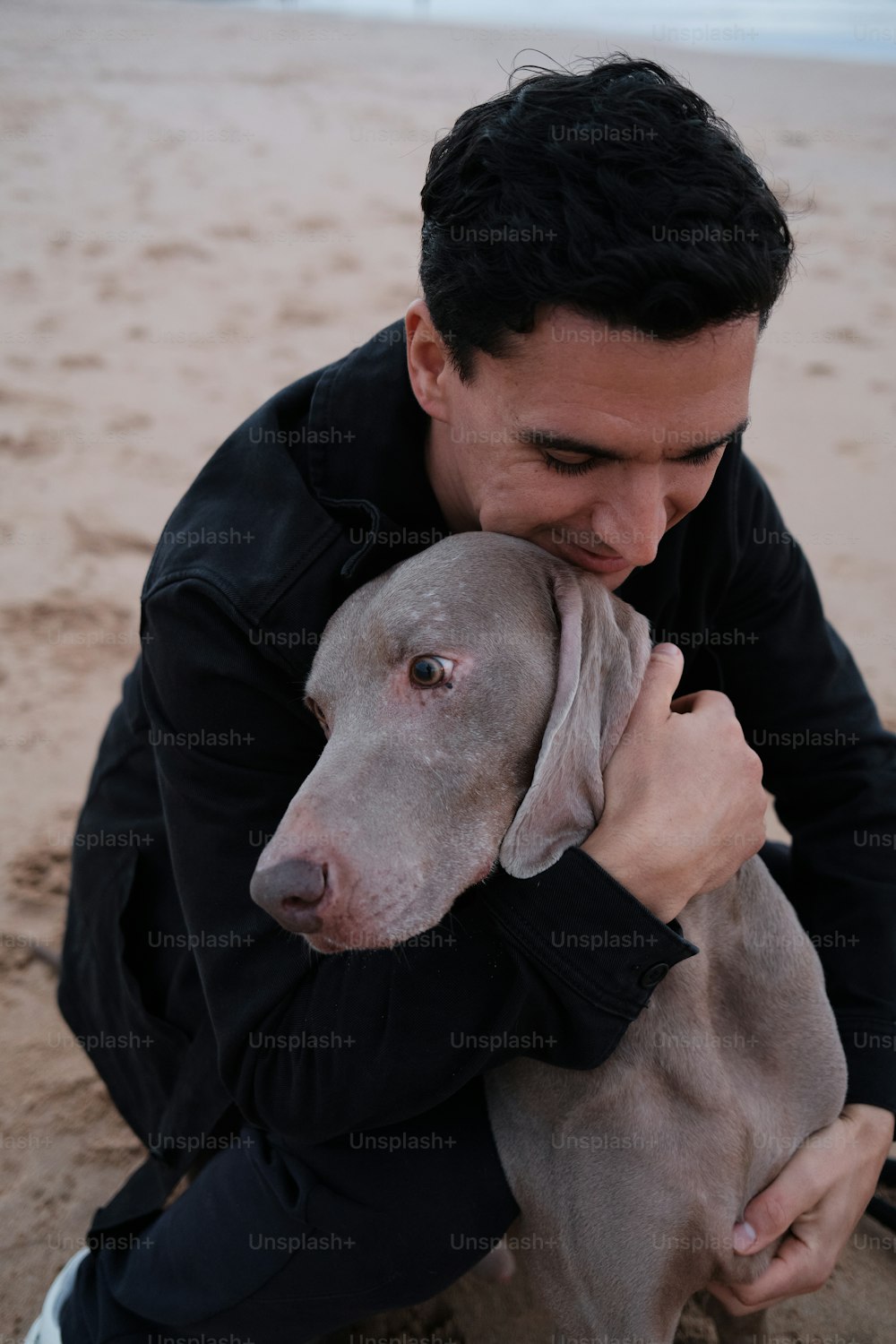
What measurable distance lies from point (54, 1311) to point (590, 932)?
137cm

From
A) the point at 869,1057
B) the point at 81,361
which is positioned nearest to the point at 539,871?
the point at 869,1057

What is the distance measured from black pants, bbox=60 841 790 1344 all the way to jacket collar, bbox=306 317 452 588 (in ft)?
3.39

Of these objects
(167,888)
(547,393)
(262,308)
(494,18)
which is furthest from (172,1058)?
(494,18)

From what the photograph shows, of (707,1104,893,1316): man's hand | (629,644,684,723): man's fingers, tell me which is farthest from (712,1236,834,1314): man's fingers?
(629,644,684,723): man's fingers

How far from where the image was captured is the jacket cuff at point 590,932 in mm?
1778

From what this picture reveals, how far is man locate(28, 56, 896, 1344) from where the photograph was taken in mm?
1723

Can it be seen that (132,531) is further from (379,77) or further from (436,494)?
(379,77)

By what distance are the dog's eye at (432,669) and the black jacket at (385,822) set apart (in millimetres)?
247

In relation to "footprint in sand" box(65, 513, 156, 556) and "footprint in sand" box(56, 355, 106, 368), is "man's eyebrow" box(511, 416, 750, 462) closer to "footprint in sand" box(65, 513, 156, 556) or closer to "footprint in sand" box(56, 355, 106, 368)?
"footprint in sand" box(65, 513, 156, 556)

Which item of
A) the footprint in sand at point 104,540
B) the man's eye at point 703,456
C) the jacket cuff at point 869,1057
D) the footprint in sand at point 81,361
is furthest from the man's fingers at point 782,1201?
the footprint in sand at point 81,361

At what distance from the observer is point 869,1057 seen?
2.23m

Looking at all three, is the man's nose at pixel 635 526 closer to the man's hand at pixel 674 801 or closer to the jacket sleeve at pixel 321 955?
the man's hand at pixel 674 801

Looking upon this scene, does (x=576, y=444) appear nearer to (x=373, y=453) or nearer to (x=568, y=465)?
(x=568, y=465)

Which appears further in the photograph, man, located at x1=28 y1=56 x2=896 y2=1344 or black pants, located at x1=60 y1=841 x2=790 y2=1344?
black pants, located at x1=60 y1=841 x2=790 y2=1344
